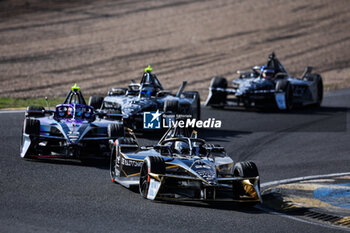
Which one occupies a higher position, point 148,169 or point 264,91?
point 264,91

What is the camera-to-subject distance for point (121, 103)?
1788 cm

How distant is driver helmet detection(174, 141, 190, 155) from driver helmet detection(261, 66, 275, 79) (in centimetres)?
1196

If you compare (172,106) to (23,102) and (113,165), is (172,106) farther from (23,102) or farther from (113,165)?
(23,102)

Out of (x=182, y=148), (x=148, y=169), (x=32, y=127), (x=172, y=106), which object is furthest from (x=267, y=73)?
(x=148, y=169)

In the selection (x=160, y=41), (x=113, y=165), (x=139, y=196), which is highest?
(x=160, y=41)

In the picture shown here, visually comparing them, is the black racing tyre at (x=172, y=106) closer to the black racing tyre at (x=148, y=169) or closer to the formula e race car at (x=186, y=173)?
the formula e race car at (x=186, y=173)

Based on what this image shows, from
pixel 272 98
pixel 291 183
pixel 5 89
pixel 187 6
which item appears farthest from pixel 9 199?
pixel 187 6

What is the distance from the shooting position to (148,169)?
10180 millimetres

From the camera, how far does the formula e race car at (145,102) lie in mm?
17250

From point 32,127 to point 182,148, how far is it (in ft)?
12.5

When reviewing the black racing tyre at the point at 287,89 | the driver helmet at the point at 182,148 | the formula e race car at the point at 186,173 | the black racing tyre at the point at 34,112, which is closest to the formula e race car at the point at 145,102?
the black racing tyre at the point at 34,112

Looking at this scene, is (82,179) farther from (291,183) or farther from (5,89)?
(5,89)

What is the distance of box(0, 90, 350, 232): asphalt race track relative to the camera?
8.74 metres

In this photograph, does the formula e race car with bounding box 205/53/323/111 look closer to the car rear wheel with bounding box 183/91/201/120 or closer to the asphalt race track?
the asphalt race track
